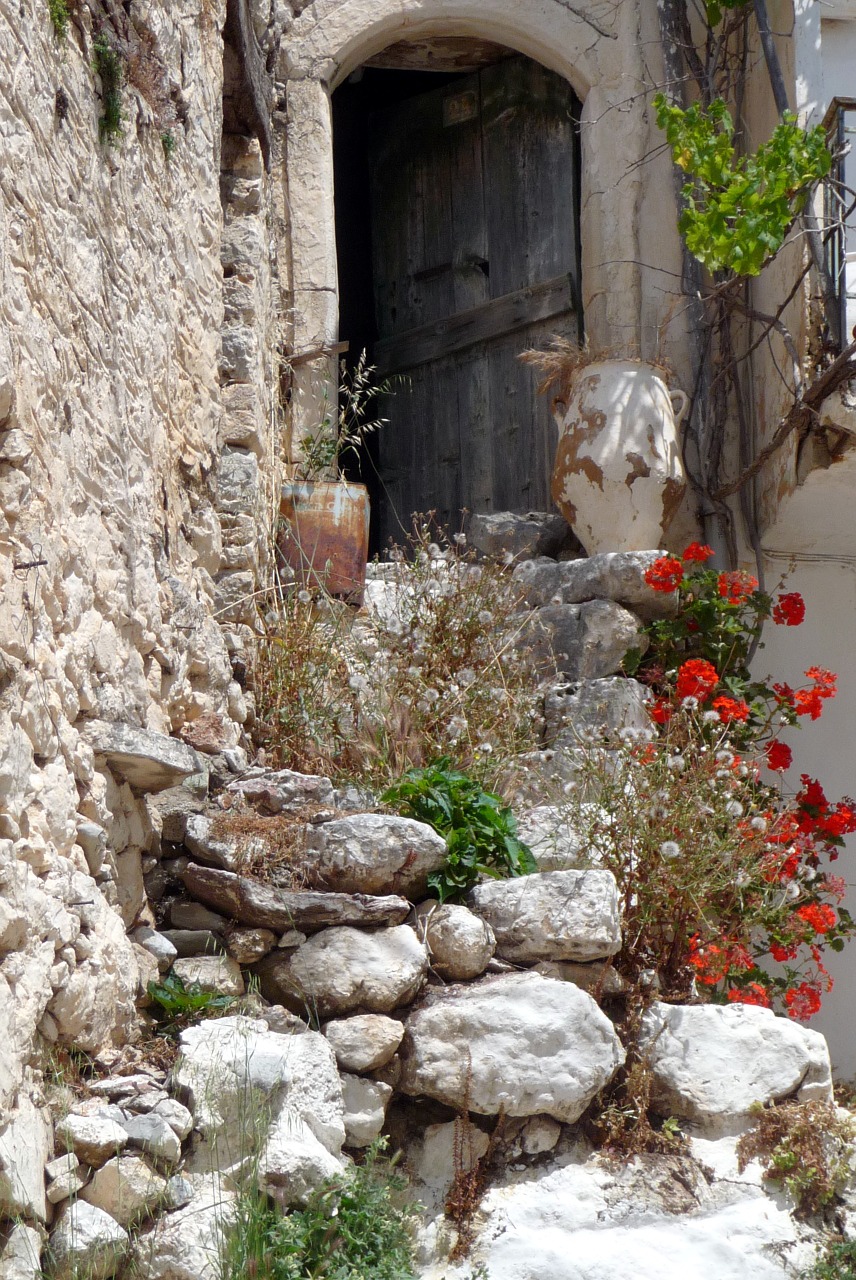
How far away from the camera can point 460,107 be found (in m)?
7.45

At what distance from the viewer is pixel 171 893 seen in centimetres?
372

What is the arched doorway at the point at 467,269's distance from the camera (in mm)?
7059

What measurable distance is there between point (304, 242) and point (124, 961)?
4169 mm

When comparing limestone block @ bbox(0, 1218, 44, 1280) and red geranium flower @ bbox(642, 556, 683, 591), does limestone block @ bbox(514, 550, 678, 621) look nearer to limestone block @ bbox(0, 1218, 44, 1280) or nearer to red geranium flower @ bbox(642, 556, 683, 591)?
red geranium flower @ bbox(642, 556, 683, 591)

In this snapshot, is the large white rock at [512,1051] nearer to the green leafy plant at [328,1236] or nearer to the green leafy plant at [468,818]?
the green leafy plant at [328,1236]

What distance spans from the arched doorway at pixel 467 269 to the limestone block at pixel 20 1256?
4.85 m

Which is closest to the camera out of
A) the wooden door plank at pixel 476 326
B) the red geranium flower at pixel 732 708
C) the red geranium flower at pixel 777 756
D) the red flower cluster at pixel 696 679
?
the red geranium flower at pixel 732 708

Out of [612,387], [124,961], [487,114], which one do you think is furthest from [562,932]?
[487,114]

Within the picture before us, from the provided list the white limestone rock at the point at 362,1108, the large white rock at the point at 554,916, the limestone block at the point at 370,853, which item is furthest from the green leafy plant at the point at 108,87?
the white limestone rock at the point at 362,1108

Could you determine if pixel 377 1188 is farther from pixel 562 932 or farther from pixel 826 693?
pixel 826 693

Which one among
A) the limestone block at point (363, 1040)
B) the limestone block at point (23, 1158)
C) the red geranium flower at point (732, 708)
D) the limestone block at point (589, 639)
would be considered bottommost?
the limestone block at point (363, 1040)

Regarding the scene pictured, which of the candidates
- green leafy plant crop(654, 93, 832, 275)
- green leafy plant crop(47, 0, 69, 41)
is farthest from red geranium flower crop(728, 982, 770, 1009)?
green leafy plant crop(47, 0, 69, 41)

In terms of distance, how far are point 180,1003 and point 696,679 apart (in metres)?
2.39

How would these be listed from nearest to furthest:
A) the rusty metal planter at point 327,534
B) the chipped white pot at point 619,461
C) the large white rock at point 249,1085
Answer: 1. the large white rock at point 249,1085
2. the rusty metal planter at point 327,534
3. the chipped white pot at point 619,461
